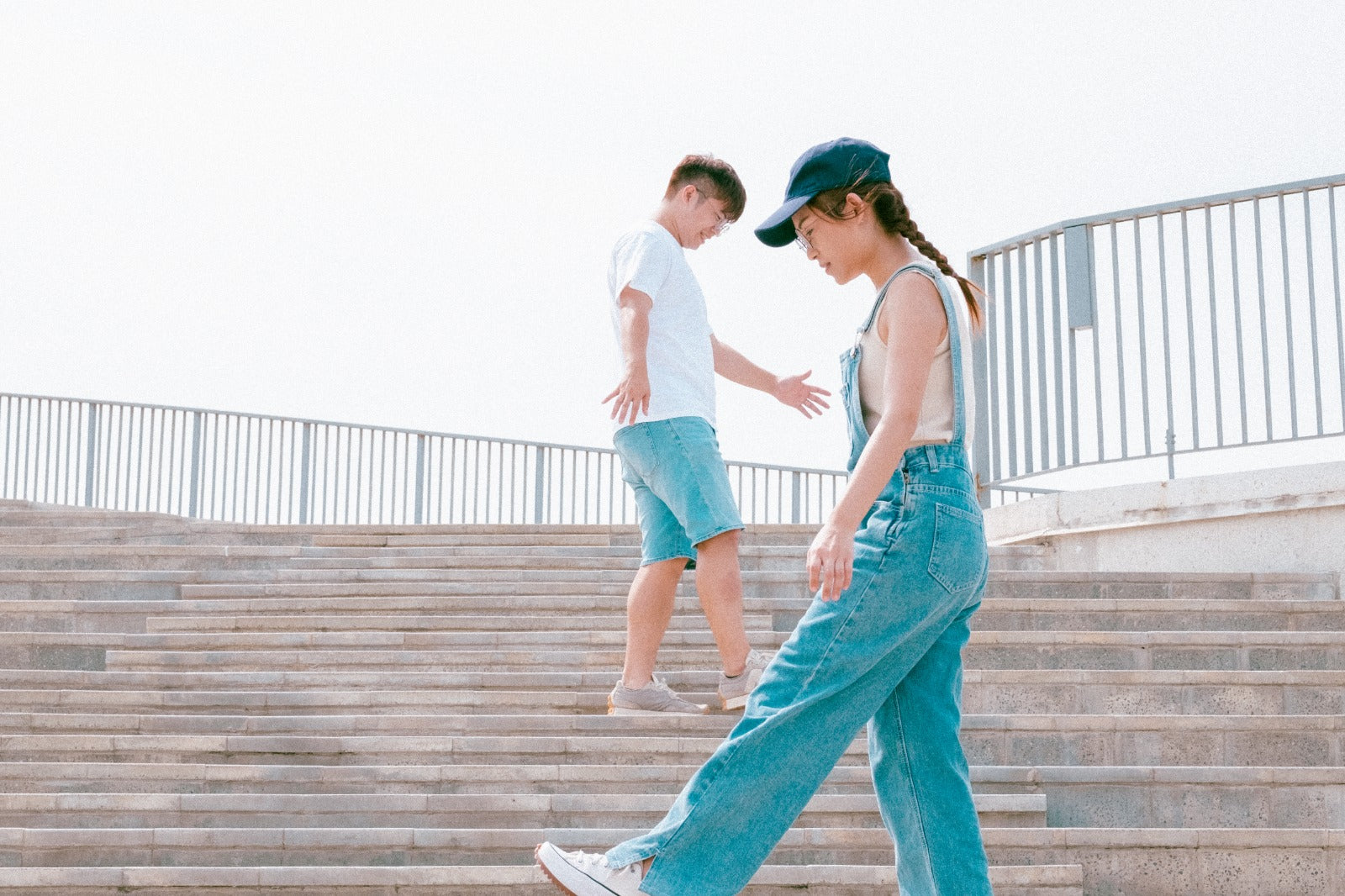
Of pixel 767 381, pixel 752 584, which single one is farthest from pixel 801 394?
pixel 752 584

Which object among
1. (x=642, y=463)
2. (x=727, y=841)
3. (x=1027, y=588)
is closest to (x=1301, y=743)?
(x=1027, y=588)

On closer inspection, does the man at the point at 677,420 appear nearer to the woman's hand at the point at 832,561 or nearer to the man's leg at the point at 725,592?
the man's leg at the point at 725,592

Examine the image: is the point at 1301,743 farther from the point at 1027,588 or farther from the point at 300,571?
the point at 300,571

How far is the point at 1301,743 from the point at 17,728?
3.94 metres

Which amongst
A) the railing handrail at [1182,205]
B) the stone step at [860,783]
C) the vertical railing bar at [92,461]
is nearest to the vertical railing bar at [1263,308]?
the railing handrail at [1182,205]

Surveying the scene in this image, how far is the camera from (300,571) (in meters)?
6.81

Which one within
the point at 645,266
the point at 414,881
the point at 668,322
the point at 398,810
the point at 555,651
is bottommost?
the point at 414,881

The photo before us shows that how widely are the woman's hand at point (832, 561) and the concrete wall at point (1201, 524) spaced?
4363mm

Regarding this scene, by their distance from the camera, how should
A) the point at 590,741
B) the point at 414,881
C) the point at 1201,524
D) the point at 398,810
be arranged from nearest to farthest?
the point at 414,881 < the point at 398,810 < the point at 590,741 < the point at 1201,524

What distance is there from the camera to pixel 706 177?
4.69m

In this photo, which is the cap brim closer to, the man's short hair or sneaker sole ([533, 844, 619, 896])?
sneaker sole ([533, 844, 619, 896])

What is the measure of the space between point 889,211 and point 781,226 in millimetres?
210

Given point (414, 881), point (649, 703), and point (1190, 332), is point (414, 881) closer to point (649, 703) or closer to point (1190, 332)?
point (649, 703)

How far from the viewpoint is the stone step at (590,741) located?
4.49 metres
